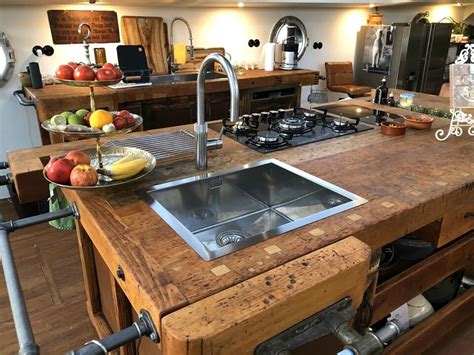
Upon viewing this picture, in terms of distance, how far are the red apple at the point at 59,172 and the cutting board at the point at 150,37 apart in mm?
2771

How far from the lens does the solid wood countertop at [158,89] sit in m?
2.85

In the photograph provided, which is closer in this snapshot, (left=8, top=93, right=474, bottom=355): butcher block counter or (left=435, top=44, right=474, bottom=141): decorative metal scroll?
(left=8, top=93, right=474, bottom=355): butcher block counter

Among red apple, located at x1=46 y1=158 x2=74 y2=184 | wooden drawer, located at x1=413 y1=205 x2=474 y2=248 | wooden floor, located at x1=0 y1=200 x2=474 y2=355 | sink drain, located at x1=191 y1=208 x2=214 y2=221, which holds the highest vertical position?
red apple, located at x1=46 y1=158 x2=74 y2=184

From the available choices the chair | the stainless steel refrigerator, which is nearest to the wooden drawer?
the chair

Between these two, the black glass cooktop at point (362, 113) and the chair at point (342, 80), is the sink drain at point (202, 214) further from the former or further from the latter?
the chair at point (342, 80)

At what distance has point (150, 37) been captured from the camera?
12.1ft

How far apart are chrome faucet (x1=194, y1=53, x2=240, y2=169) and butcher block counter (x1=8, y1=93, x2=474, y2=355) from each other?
0.08 m

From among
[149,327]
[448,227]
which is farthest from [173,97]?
[149,327]

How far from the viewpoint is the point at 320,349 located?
1116 mm

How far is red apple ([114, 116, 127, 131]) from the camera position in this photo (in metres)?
1.32

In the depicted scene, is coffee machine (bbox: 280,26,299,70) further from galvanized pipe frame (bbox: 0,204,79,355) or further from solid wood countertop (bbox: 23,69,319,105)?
galvanized pipe frame (bbox: 0,204,79,355)

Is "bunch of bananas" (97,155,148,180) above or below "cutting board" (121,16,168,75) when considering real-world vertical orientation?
below

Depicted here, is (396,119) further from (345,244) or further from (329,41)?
(329,41)

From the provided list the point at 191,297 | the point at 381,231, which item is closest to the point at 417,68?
the point at 381,231
